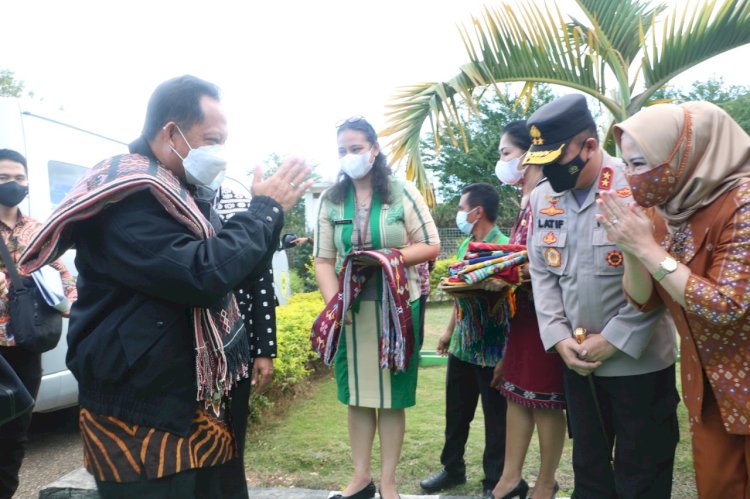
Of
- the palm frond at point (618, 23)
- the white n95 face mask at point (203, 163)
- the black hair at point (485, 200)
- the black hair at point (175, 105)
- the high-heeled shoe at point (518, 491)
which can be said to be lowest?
the high-heeled shoe at point (518, 491)

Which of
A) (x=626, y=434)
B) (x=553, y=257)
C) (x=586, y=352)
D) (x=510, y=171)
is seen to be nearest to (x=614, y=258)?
(x=553, y=257)

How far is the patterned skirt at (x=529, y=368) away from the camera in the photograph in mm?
2643

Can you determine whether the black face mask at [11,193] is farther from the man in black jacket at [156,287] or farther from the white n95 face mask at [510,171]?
the white n95 face mask at [510,171]

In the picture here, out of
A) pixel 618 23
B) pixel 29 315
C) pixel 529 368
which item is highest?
pixel 618 23

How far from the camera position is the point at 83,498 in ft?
9.96

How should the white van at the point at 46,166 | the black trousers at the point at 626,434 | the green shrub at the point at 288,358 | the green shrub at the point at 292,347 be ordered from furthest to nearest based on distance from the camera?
the green shrub at the point at 292,347
the green shrub at the point at 288,358
the white van at the point at 46,166
the black trousers at the point at 626,434

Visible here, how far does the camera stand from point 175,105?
6.05 feet

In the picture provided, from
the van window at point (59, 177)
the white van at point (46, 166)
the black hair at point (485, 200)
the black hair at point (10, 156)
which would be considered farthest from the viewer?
the van window at point (59, 177)

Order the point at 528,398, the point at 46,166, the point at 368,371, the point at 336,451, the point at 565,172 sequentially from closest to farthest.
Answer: the point at 565,172, the point at 528,398, the point at 368,371, the point at 336,451, the point at 46,166

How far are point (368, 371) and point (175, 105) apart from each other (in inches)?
65.0

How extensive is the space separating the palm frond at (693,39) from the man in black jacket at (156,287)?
316 centimetres

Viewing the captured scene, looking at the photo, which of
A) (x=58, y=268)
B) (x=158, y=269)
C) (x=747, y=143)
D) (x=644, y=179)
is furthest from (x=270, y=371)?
(x=747, y=143)

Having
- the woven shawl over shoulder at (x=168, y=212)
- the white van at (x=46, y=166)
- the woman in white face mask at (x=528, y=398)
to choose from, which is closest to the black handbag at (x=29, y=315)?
the white van at (x=46, y=166)

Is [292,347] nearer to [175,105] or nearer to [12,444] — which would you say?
[12,444]
